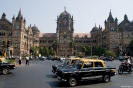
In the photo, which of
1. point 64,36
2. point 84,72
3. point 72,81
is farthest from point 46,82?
point 64,36

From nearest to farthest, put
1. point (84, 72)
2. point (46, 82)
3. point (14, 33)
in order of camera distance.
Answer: point (84, 72) → point (46, 82) → point (14, 33)

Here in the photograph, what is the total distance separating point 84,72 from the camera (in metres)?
11.9

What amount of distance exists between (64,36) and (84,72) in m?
78.2

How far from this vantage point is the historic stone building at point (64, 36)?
73.4 meters

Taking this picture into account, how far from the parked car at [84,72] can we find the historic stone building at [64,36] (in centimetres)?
5157

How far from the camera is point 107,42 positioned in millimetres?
81188

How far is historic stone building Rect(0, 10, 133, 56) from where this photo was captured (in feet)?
241

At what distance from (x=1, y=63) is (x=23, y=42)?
2412 inches

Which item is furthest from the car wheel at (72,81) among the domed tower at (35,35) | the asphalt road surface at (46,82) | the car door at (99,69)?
the domed tower at (35,35)

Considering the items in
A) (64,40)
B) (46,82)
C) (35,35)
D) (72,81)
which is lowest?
(46,82)

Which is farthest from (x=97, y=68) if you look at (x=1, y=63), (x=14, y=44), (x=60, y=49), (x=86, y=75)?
(x=60, y=49)

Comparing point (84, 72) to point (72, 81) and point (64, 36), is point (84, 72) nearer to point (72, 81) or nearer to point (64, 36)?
point (72, 81)

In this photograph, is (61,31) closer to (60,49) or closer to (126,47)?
(60,49)

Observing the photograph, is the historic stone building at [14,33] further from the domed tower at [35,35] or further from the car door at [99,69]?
the car door at [99,69]
